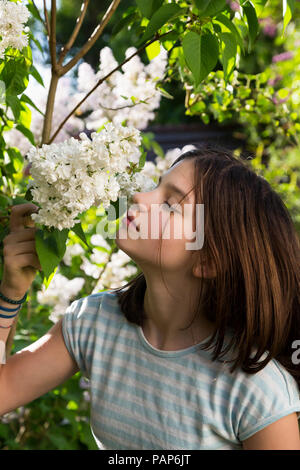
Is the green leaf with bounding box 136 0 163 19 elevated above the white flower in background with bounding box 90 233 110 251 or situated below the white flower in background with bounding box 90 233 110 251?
above

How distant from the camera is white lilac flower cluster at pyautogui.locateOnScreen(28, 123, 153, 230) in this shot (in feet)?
2.75

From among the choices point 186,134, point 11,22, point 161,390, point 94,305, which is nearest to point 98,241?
point 94,305

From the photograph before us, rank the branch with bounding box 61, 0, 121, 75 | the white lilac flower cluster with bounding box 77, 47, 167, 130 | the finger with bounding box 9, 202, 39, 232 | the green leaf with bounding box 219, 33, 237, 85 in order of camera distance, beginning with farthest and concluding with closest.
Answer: the white lilac flower cluster with bounding box 77, 47, 167, 130 → the branch with bounding box 61, 0, 121, 75 → the finger with bounding box 9, 202, 39, 232 → the green leaf with bounding box 219, 33, 237, 85

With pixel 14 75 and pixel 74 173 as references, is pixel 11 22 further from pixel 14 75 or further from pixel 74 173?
pixel 74 173

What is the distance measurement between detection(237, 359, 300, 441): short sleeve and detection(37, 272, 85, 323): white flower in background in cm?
94

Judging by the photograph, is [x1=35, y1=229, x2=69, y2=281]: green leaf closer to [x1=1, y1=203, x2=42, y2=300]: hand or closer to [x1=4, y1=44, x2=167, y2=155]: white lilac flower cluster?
[x1=1, y1=203, x2=42, y2=300]: hand

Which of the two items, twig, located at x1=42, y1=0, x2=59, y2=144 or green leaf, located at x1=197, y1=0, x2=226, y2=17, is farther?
twig, located at x1=42, y1=0, x2=59, y2=144

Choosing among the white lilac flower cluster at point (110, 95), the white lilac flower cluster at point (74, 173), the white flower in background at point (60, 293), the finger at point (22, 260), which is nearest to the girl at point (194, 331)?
the finger at point (22, 260)

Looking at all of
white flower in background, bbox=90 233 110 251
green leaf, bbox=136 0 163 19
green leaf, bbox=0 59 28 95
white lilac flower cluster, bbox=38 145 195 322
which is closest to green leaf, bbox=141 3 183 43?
green leaf, bbox=136 0 163 19

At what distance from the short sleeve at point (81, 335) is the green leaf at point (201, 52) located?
530 millimetres

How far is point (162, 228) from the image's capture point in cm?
102

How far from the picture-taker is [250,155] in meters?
1.27

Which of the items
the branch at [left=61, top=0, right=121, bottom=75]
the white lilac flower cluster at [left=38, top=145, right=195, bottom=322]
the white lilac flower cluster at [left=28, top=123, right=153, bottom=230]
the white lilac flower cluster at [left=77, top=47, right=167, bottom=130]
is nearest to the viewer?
the white lilac flower cluster at [left=28, top=123, right=153, bottom=230]
